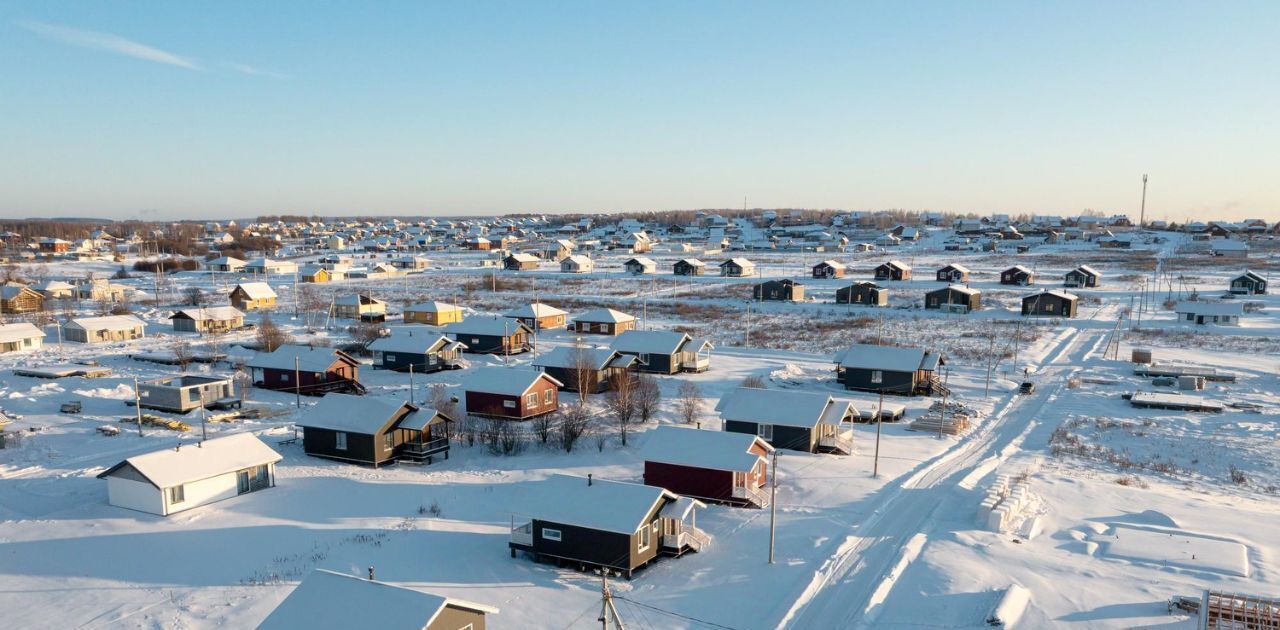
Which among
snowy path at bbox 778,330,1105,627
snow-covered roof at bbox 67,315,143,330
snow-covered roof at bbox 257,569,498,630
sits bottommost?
snowy path at bbox 778,330,1105,627

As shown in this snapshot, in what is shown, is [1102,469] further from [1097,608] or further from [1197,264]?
[1197,264]

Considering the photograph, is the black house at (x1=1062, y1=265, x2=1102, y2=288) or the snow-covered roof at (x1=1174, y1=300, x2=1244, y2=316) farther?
the black house at (x1=1062, y1=265, x2=1102, y2=288)

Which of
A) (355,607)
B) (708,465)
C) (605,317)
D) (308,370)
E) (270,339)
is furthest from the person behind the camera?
(605,317)

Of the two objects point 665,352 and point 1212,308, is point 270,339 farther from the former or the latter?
point 1212,308

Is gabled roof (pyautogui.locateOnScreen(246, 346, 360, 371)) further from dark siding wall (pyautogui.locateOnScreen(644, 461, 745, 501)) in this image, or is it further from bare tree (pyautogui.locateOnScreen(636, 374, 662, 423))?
dark siding wall (pyautogui.locateOnScreen(644, 461, 745, 501))

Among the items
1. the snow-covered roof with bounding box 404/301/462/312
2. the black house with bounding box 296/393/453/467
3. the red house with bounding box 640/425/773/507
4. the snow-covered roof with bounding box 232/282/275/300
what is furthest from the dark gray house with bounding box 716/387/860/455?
the snow-covered roof with bounding box 232/282/275/300

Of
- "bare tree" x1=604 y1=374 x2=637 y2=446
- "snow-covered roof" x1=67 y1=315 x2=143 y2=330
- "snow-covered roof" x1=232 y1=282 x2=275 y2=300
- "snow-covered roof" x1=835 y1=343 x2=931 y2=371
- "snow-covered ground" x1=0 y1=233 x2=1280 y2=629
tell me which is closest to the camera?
"snow-covered ground" x1=0 y1=233 x2=1280 y2=629

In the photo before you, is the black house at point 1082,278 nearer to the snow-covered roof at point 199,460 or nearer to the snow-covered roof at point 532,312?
the snow-covered roof at point 532,312

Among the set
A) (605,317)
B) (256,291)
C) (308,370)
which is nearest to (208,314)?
(256,291)
